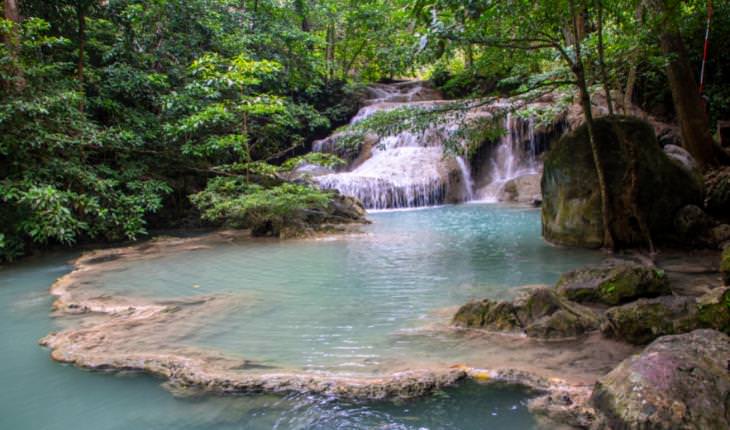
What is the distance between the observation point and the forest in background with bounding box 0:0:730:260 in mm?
6629

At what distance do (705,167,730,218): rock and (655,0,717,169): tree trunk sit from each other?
3.01 feet

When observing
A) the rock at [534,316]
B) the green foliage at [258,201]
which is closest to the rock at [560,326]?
the rock at [534,316]

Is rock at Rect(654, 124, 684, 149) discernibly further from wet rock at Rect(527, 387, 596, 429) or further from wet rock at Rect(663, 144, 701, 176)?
wet rock at Rect(527, 387, 596, 429)

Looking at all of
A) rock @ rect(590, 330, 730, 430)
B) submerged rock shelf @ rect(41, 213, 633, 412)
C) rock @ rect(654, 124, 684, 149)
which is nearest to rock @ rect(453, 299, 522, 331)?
submerged rock shelf @ rect(41, 213, 633, 412)

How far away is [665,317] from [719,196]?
5.96 m

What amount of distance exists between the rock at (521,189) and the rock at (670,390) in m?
12.9

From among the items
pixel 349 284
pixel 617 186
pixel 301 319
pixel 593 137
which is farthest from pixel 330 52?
pixel 301 319

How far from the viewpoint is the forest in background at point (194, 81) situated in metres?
6.63

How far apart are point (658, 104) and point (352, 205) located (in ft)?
34.1

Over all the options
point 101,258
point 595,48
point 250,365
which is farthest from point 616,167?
point 101,258

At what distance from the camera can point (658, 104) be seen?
15.4 metres

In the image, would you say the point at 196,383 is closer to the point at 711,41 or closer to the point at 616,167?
the point at 616,167

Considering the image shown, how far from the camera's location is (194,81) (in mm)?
10688

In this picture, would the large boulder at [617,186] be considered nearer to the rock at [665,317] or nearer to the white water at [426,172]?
the rock at [665,317]
